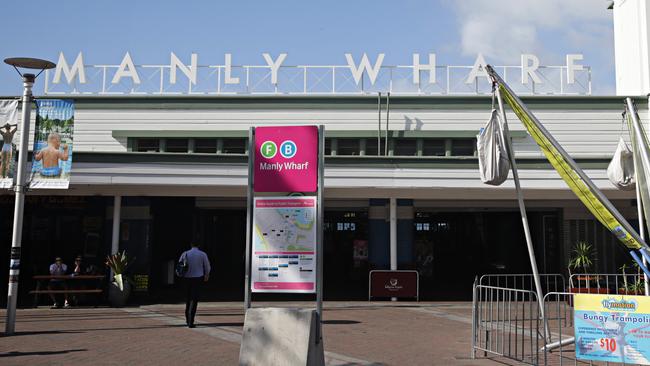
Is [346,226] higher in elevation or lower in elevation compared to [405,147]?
lower

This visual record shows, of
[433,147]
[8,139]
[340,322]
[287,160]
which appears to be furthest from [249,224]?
[433,147]

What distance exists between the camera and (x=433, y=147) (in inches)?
840

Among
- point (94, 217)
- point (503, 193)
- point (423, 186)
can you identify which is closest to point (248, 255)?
point (423, 186)

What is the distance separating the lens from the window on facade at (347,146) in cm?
2134

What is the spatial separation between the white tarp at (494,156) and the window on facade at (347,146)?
11135 millimetres

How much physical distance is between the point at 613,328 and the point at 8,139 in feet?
37.9

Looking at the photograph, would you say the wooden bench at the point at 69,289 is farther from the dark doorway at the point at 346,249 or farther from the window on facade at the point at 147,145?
the dark doorway at the point at 346,249

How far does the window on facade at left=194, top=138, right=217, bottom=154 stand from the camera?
21580mm

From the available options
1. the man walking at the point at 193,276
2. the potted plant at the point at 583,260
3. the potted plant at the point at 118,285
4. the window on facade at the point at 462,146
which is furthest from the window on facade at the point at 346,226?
the man walking at the point at 193,276

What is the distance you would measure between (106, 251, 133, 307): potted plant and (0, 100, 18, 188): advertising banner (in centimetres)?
455

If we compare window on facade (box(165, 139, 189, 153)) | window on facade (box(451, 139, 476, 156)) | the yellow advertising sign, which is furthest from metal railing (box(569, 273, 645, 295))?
window on facade (box(165, 139, 189, 153))

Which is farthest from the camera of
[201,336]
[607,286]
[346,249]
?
[346,249]

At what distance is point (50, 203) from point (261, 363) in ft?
51.2

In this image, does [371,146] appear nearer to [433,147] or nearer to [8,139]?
[433,147]
